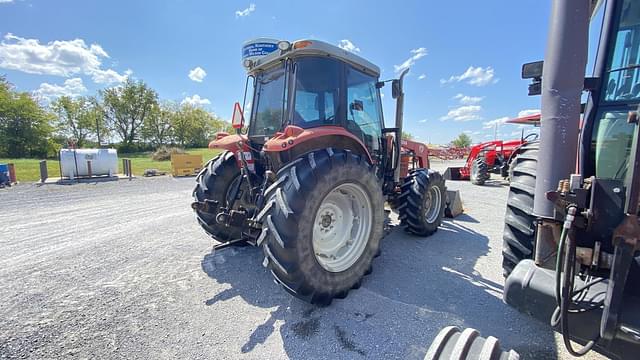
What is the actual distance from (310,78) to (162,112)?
49954mm

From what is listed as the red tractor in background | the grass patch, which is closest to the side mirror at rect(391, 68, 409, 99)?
the red tractor in background

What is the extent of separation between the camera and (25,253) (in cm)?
365

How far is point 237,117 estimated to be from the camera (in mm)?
3416

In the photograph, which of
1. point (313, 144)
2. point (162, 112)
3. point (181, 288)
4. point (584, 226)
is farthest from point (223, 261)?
point (162, 112)

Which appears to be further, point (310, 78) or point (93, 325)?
point (310, 78)

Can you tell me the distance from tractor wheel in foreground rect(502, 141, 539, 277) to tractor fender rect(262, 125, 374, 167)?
1.49m

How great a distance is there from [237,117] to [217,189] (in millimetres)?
953

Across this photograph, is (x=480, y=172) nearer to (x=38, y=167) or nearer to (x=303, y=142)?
(x=303, y=142)

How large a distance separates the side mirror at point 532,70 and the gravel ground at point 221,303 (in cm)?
180

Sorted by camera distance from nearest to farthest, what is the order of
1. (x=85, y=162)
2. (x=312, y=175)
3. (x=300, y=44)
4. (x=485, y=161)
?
(x=312, y=175) → (x=300, y=44) → (x=485, y=161) → (x=85, y=162)

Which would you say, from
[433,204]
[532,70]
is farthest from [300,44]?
[433,204]

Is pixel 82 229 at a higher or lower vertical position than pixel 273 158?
lower

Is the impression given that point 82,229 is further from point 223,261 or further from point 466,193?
point 466,193

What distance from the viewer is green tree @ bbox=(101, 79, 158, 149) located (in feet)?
135
